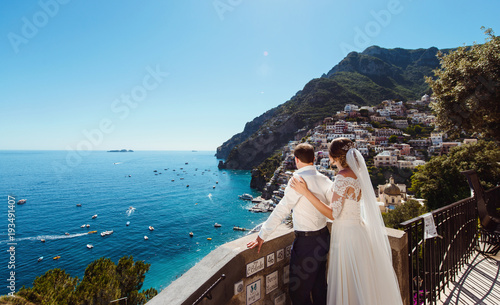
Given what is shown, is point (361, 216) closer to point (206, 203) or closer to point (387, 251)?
point (387, 251)

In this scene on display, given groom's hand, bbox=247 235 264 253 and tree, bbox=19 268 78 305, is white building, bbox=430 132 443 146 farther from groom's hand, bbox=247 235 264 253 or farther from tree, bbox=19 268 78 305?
tree, bbox=19 268 78 305

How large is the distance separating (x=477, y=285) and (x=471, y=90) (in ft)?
17.3

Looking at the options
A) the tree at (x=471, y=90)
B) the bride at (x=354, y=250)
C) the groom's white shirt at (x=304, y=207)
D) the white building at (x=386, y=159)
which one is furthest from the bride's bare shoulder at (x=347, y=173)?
the white building at (x=386, y=159)

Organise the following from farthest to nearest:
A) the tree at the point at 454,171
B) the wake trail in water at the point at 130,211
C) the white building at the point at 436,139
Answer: the white building at the point at 436,139
the wake trail in water at the point at 130,211
the tree at the point at 454,171

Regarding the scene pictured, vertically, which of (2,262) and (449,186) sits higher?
(449,186)

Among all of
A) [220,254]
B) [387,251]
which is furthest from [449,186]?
[220,254]

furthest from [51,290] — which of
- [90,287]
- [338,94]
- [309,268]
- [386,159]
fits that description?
[338,94]

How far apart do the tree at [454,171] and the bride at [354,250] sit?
1717 cm

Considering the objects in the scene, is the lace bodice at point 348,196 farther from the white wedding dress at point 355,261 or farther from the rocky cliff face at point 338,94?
Result: the rocky cliff face at point 338,94

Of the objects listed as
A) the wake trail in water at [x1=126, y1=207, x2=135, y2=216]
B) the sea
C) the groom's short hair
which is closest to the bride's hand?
the groom's short hair

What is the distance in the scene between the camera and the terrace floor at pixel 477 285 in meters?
2.99

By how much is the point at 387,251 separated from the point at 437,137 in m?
75.5

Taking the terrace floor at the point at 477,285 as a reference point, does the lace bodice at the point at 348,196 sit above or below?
above

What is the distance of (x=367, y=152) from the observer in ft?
195
